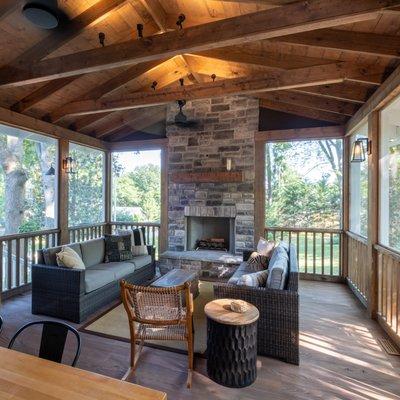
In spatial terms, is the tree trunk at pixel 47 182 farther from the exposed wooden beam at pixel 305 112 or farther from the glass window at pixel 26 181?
the exposed wooden beam at pixel 305 112

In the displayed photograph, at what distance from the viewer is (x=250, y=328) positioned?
2.24 meters

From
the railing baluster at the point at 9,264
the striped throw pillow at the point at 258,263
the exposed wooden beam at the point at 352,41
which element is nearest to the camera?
the exposed wooden beam at the point at 352,41

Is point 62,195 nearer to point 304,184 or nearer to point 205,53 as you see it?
point 205,53

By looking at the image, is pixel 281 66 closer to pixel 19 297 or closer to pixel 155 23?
pixel 155 23

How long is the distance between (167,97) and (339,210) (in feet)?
12.4

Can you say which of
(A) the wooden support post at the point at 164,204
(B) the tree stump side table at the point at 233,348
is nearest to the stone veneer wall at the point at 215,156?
(A) the wooden support post at the point at 164,204

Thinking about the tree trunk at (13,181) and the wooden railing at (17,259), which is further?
the tree trunk at (13,181)

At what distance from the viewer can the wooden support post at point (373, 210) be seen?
350cm

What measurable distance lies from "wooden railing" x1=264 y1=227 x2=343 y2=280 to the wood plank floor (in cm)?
173

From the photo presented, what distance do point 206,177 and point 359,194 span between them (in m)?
2.80

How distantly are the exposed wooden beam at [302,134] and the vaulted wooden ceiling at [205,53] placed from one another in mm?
188

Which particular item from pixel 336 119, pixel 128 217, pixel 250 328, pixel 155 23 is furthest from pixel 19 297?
pixel 336 119

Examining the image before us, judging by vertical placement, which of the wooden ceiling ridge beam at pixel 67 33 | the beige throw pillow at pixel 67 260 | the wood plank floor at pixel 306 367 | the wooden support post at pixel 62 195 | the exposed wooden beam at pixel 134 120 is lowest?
the wood plank floor at pixel 306 367

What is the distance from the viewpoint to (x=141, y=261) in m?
4.69
